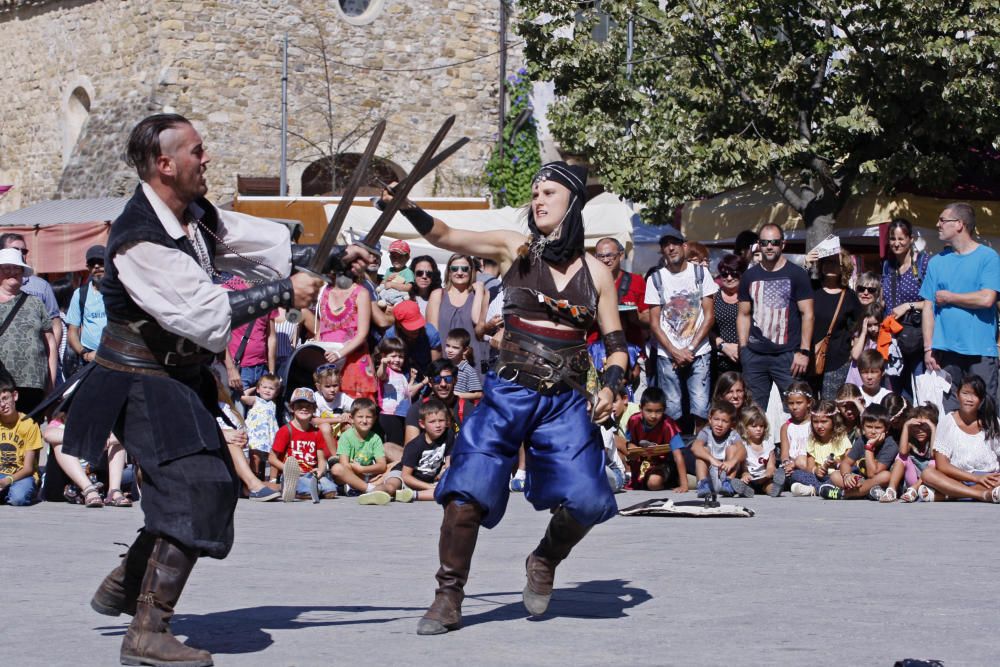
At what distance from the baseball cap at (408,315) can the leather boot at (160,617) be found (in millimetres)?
7160

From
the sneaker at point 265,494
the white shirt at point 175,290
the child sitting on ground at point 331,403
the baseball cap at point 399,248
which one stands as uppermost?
the white shirt at point 175,290

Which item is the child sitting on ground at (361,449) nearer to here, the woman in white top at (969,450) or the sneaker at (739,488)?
the sneaker at (739,488)

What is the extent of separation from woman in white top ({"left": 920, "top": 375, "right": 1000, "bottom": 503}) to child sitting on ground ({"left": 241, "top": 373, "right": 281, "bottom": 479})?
4.70 meters

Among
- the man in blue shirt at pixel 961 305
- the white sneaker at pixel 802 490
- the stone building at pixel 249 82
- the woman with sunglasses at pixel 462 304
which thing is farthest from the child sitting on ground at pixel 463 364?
the stone building at pixel 249 82

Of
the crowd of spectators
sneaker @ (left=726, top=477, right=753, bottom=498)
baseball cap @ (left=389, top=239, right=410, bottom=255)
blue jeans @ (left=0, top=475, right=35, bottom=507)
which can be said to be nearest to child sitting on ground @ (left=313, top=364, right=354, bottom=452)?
the crowd of spectators

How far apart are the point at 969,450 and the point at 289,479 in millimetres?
4649

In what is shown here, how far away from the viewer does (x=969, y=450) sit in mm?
10570

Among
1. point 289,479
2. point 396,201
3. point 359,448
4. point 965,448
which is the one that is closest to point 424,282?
point 359,448

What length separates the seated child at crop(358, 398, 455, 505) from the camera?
1100cm

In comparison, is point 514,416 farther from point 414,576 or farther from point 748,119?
point 748,119

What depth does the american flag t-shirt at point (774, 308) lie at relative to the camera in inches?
454

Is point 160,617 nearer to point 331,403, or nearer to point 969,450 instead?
point 331,403

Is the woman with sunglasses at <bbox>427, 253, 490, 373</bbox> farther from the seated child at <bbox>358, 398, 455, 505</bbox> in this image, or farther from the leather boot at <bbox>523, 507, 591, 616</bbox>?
the leather boot at <bbox>523, 507, 591, 616</bbox>

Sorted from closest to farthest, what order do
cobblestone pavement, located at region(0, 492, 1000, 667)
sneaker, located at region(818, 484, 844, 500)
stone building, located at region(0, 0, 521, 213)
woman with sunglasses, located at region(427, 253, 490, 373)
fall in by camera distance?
cobblestone pavement, located at region(0, 492, 1000, 667)
sneaker, located at region(818, 484, 844, 500)
woman with sunglasses, located at region(427, 253, 490, 373)
stone building, located at region(0, 0, 521, 213)
